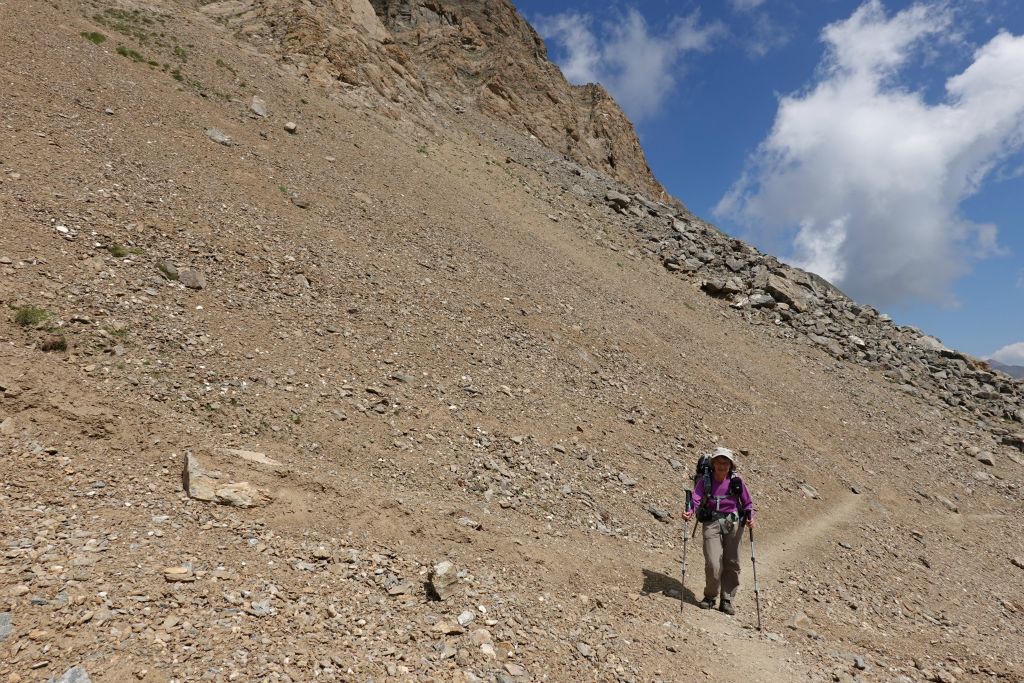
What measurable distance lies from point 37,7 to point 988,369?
46.7 m

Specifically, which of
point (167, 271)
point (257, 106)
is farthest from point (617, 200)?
point (167, 271)

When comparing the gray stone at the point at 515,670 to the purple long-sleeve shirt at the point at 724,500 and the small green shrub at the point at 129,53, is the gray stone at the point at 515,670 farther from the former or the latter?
the small green shrub at the point at 129,53

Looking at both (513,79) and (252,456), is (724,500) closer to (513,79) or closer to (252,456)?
(252,456)

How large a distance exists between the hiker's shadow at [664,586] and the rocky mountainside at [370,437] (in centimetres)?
5

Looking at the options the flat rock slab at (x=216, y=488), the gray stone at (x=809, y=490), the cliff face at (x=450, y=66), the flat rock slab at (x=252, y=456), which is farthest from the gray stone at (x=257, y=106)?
the gray stone at (x=809, y=490)

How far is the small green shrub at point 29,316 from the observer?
7945 millimetres

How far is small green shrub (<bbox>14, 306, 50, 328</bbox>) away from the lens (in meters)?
7.95

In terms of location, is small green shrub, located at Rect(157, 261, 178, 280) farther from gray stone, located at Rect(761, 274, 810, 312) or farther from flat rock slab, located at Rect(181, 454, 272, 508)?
gray stone, located at Rect(761, 274, 810, 312)

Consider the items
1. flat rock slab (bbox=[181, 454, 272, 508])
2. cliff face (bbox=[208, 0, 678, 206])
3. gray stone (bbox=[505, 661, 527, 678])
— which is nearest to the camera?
gray stone (bbox=[505, 661, 527, 678])

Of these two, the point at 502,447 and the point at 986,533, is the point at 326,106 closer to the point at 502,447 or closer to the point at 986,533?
the point at 502,447

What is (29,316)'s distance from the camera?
805cm

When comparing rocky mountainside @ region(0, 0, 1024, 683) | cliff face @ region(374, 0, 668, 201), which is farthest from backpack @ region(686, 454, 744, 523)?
cliff face @ region(374, 0, 668, 201)

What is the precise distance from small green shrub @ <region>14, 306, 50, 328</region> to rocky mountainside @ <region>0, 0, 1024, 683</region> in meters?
0.08

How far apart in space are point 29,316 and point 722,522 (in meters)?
10.5
